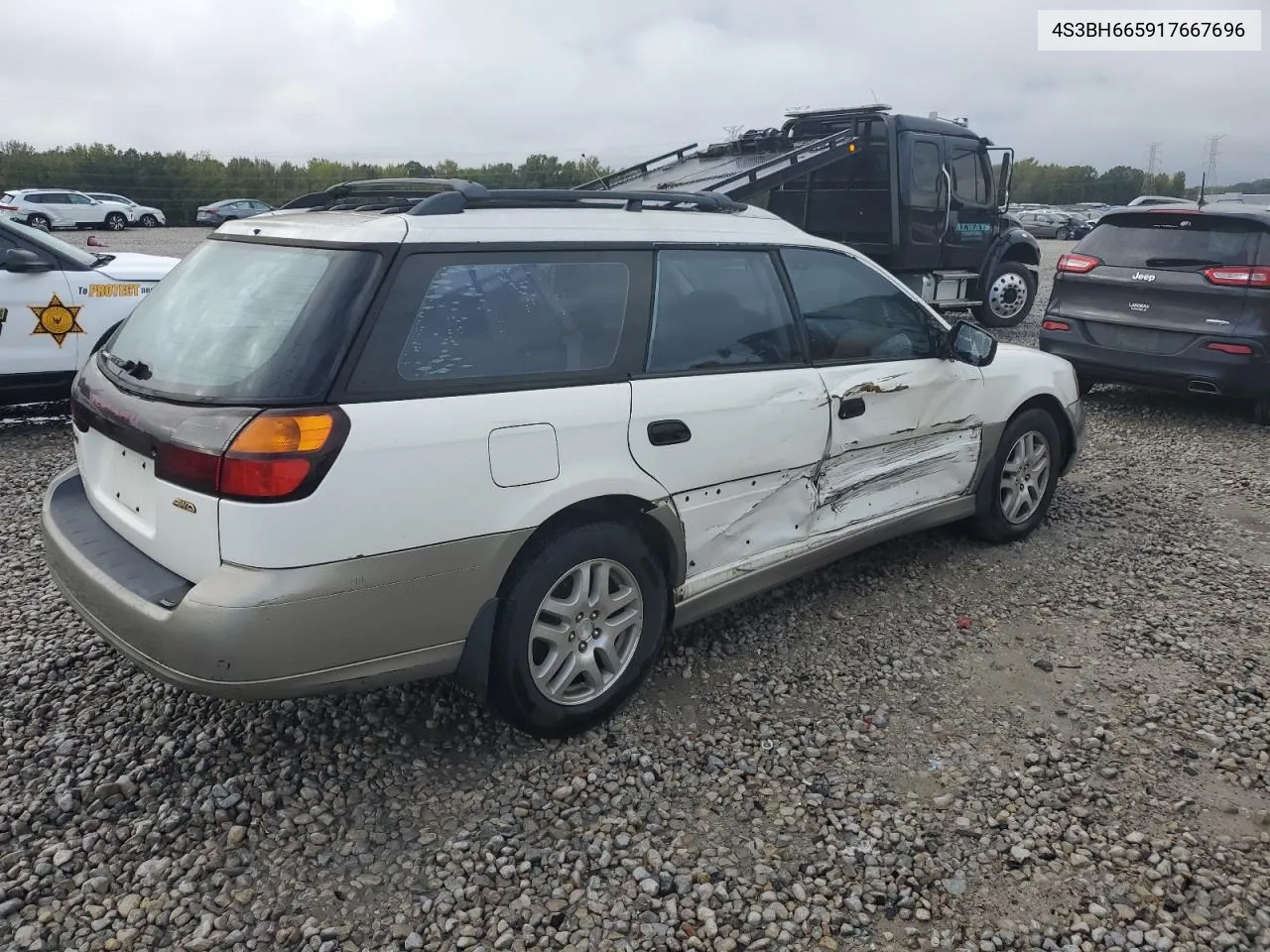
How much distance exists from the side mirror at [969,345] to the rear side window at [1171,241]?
3980 millimetres

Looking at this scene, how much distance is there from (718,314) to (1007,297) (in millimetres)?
10366

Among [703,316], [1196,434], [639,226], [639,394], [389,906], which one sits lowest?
[389,906]

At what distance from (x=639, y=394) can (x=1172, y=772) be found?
6.78ft

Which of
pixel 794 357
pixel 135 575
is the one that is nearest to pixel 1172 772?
pixel 794 357

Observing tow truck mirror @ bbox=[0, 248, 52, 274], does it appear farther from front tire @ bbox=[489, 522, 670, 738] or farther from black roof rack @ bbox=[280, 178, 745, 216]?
front tire @ bbox=[489, 522, 670, 738]

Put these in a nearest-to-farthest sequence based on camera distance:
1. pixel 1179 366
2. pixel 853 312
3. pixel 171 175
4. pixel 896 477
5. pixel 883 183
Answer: pixel 853 312
pixel 896 477
pixel 1179 366
pixel 883 183
pixel 171 175

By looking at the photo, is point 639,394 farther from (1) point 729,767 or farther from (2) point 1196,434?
(2) point 1196,434

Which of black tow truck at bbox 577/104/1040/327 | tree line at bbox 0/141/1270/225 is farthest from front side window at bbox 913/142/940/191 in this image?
tree line at bbox 0/141/1270/225

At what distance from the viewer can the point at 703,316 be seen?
3.45 meters

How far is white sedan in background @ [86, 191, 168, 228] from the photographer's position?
3387cm

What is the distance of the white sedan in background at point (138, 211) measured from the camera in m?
33.9

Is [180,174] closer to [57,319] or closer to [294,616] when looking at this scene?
[57,319]

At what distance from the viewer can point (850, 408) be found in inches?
151

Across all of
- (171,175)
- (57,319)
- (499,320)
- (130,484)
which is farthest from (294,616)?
(171,175)
